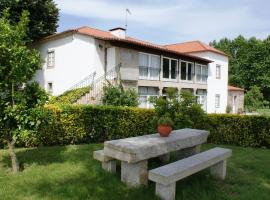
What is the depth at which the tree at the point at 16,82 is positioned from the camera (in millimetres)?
5680

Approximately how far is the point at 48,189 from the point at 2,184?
93cm

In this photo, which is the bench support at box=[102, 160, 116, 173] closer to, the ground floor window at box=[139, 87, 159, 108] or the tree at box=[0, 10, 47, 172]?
the tree at box=[0, 10, 47, 172]

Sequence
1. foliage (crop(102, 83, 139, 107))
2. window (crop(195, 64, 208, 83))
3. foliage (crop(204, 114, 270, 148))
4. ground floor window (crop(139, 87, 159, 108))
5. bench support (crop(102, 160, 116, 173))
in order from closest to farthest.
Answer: bench support (crop(102, 160, 116, 173)) < foliage (crop(204, 114, 270, 148)) < foliage (crop(102, 83, 139, 107)) < ground floor window (crop(139, 87, 159, 108)) < window (crop(195, 64, 208, 83))

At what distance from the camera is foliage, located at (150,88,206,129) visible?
9.74m

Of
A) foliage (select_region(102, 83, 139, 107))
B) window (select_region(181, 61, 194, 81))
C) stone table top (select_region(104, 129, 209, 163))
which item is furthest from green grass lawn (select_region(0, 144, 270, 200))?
window (select_region(181, 61, 194, 81))

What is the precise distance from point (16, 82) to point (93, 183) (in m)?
2.60

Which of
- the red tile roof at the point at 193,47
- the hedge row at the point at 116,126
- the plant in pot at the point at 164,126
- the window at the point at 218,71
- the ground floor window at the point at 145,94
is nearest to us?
the plant in pot at the point at 164,126

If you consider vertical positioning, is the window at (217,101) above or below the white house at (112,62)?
below

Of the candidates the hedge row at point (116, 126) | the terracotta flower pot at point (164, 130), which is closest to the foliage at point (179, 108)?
the hedge row at point (116, 126)

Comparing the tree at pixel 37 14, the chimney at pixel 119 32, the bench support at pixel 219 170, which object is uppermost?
the tree at pixel 37 14

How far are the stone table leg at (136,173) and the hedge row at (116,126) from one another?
4396 mm

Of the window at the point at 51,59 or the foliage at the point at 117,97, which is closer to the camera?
the foliage at the point at 117,97

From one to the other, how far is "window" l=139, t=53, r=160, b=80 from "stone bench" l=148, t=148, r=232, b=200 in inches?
594

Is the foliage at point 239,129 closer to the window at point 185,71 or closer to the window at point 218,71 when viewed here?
the window at point 185,71
